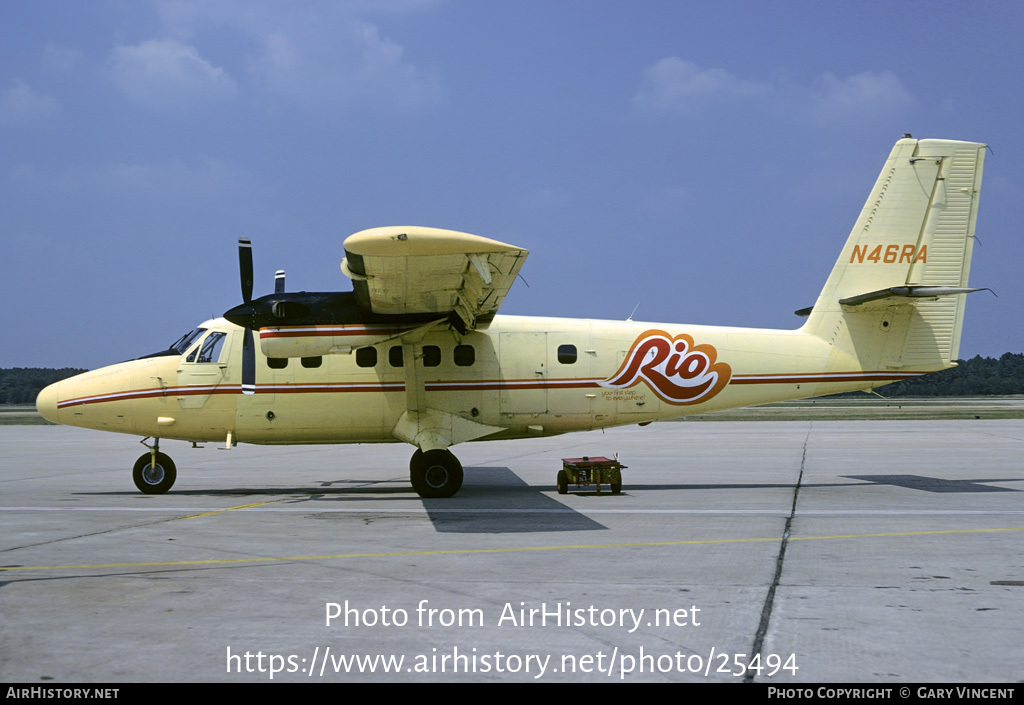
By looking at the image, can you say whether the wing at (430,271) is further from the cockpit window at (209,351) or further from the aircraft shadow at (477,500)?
the cockpit window at (209,351)

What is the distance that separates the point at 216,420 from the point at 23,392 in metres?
103

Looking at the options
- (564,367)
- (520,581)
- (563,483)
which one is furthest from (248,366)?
(520,581)

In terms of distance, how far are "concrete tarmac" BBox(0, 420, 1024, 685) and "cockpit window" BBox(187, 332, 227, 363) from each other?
2.45 meters

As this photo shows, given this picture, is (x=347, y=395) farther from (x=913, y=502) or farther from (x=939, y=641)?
(x=939, y=641)

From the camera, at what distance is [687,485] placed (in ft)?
53.1

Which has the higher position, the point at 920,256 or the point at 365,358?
the point at 920,256

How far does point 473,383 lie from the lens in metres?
15.5

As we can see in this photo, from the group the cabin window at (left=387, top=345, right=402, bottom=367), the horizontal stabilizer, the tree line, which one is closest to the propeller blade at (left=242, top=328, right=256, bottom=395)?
the cabin window at (left=387, top=345, right=402, bottom=367)

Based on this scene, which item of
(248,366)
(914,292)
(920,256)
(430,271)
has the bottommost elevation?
(248,366)

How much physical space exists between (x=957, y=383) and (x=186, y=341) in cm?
11481

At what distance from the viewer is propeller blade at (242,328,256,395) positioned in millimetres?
15211

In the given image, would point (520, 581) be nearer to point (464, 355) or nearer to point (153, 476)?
point (464, 355)

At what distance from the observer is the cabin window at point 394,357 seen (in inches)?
609
